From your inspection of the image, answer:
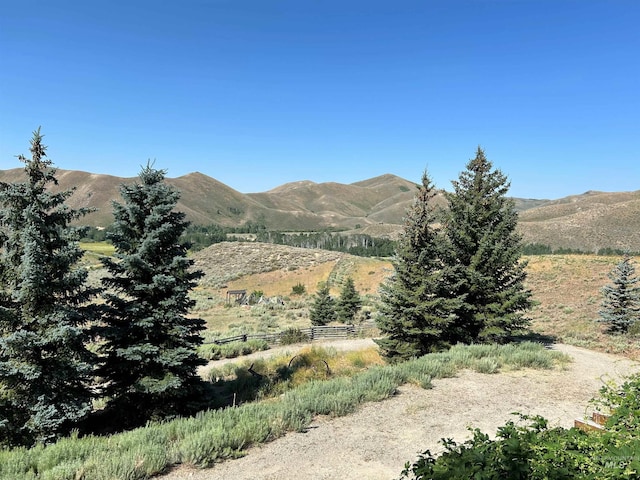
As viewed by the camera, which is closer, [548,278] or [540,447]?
[540,447]

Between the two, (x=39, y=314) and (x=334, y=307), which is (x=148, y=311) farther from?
(x=334, y=307)

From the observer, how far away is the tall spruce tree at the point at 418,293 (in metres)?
15.0

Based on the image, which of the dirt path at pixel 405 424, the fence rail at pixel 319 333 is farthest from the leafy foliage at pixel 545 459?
the fence rail at pixel 319 333

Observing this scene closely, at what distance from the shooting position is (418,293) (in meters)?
14.8

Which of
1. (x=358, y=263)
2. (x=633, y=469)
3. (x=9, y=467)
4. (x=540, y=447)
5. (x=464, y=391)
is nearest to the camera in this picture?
(x=633, y=469)

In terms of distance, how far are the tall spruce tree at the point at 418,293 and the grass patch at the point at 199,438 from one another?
3.36 metres

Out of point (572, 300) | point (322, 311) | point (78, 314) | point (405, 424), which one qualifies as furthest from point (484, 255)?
point (572, 300)

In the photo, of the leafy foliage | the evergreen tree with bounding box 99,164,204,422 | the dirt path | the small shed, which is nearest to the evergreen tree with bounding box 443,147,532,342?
the dirt path

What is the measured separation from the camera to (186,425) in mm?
7902

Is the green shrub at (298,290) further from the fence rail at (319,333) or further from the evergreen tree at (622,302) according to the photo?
the evergreen tree at (622,302)

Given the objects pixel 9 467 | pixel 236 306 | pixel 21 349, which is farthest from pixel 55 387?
pixel 236 306

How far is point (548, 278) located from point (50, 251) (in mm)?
47212

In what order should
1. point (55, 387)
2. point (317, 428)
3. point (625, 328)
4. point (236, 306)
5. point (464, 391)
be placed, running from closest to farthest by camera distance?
point (317, 428), point (55, 387), point (464, 391), point (625, 328), point (236, 306)

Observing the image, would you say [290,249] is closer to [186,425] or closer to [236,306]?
[236,306]
